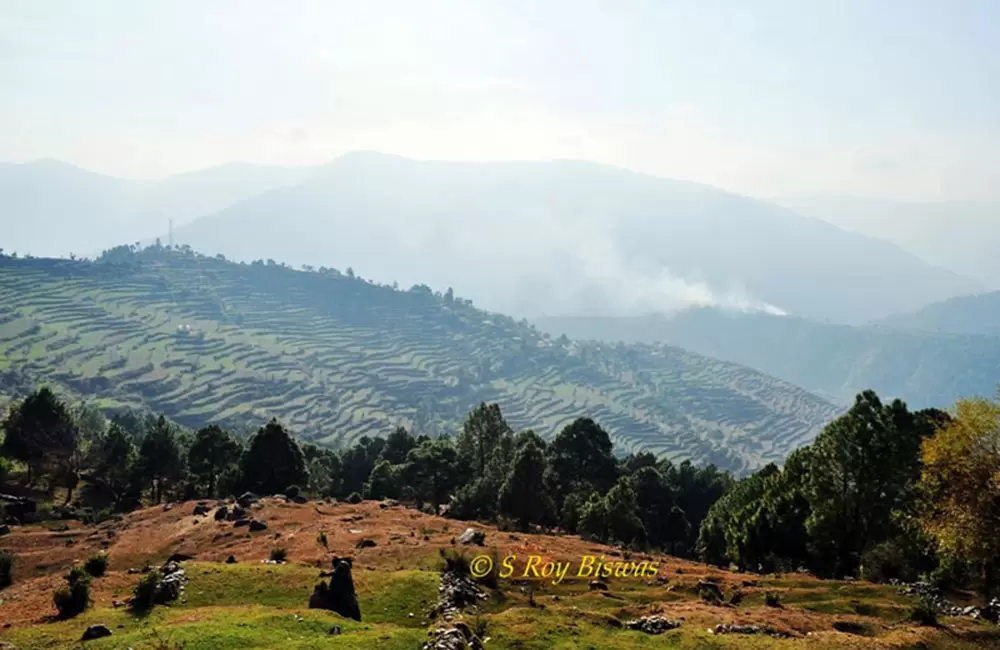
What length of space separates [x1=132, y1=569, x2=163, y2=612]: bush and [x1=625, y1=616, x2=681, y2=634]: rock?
76.2 ft

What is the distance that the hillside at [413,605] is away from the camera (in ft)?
94.3

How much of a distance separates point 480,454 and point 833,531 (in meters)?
52.9

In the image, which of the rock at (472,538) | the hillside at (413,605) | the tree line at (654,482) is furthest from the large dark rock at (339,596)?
the tree line at (654,482)

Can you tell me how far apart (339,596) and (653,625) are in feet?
50.2

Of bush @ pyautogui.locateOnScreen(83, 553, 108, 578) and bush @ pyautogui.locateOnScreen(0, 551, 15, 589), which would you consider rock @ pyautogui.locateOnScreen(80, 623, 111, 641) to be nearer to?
bush @ pyautogui.locateOnScreen(83, 553, 108, 578)

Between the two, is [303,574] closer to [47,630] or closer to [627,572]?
[47,630]

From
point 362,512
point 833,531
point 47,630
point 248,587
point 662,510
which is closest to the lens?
point 47,630

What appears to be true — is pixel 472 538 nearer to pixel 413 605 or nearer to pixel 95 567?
pixel 413 605

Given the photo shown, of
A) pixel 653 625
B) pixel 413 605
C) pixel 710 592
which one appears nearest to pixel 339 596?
pixel 413 605

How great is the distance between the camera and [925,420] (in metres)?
58.5

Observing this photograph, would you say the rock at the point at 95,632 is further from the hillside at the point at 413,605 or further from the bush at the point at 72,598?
the bush at the point at 72,598

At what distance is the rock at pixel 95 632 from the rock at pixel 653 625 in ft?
76.3

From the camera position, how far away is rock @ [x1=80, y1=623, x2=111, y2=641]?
27719 millimetres

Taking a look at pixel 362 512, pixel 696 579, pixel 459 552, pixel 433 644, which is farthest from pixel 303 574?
pixel 362 512
